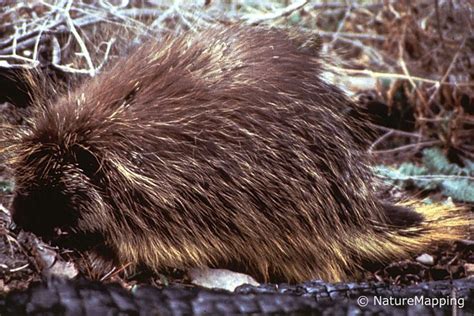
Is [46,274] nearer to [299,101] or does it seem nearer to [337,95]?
[299,101]

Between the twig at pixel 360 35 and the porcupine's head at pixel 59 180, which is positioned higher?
the porcupine's head at pixel 59 180

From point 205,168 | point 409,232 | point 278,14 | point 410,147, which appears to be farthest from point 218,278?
point 410,147

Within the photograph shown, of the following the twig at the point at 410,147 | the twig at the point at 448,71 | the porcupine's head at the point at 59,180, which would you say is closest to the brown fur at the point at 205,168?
the porcupine's head at the point at 59,180

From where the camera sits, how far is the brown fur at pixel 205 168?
107 inches

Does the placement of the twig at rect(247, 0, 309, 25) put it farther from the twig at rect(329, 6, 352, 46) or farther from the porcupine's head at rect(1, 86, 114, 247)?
the porcupine's head at rect(1, 86, 114, 247)

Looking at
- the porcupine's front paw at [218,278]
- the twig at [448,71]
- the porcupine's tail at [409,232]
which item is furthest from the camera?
the twig at [448,71]

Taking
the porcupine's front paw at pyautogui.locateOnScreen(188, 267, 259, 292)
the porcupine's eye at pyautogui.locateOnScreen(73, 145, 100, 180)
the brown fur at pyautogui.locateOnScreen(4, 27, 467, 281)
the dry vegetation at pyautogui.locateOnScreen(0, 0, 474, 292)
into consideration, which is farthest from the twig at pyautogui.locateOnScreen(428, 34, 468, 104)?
the porcupine's eye at pyautogui.locateOnScreen(73, 145, 100, 180)

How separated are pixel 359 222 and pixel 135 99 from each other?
0.90 m

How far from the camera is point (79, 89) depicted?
303cm

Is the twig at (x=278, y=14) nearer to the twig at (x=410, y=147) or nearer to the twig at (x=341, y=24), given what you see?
the twig at (x=410, y=147)

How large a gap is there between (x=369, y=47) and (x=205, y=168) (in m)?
3.12

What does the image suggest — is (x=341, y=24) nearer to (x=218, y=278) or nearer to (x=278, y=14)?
(x=278, y=14)

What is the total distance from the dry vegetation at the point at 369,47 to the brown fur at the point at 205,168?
191 millimetres

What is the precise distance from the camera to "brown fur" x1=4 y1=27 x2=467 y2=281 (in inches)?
107
